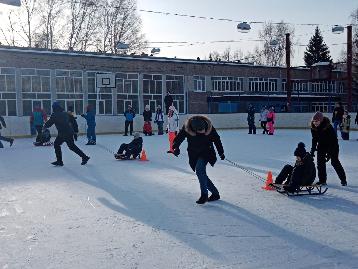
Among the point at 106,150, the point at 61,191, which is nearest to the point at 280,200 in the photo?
the point at 61,191

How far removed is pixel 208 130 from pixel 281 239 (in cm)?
206

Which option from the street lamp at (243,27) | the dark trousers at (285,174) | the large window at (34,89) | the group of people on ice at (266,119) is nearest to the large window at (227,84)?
the large window at (34,89)

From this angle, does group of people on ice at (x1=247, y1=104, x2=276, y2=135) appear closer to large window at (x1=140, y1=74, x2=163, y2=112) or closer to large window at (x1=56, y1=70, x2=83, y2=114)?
large window at (x1=140, y1=74, x2=163, y2=112)

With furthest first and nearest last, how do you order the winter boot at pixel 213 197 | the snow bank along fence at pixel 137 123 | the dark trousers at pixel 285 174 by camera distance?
1. the snow bank along fence at pixel 137 123
2. the dark trousers at pixel 285 174
3. the winter boot at pixel 213 197

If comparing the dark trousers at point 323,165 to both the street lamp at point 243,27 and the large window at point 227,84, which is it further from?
the large window at point 227,84

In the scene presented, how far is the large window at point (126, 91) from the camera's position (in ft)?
105

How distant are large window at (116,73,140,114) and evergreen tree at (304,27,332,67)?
3569 cm

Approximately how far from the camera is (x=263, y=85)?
1759 inches

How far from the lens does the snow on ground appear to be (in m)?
4.02

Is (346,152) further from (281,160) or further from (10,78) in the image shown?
(10,78)

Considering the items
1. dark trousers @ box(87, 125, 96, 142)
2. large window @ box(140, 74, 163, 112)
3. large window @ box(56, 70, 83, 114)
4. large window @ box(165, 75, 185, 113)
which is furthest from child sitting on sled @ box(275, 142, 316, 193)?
large window @ box(165, 75, 185, 113)

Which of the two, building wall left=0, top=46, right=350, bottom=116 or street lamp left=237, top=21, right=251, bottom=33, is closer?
street lamp left=237, top=21, right=251, bottom=33

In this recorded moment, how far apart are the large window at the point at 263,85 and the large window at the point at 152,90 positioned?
40.3ft

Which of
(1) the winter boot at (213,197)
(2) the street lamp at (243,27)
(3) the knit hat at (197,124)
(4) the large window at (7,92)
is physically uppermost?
(2) the street lamp at (243,27)
